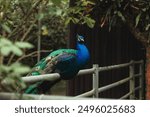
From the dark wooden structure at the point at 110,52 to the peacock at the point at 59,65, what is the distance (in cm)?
334

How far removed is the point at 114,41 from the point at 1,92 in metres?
5.76

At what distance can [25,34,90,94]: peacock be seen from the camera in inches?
142

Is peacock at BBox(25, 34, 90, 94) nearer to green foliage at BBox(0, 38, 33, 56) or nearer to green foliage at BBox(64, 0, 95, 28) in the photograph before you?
green foliage at BBox(64, 0, 95, 28)

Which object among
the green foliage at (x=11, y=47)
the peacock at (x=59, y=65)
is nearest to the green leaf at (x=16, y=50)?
the green foliage at (x=11, y=47)

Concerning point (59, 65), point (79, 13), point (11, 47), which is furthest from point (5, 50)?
point (79, 13)

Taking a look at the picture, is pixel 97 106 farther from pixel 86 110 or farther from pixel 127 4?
pixel 127 4

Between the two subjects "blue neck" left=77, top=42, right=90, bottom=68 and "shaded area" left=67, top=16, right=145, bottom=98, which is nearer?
"blue neck" left=77, top=42, right=90, bottom=68

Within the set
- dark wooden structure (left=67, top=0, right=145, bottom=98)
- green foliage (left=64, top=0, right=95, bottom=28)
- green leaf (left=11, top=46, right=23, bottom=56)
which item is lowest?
dark wooden structure (left=67, top=0, right=145, bottom=98)

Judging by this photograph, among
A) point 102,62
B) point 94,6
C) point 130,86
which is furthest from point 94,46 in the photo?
point 94,6

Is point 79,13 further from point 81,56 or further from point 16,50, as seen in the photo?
point 16,50

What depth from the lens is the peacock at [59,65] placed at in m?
3.61

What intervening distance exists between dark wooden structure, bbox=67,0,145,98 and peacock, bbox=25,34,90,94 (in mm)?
3339

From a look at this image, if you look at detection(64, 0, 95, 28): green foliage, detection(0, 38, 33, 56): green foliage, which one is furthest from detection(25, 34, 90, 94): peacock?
detection(0, 38, 33, 56): green foliage

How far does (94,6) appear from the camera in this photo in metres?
5.83
